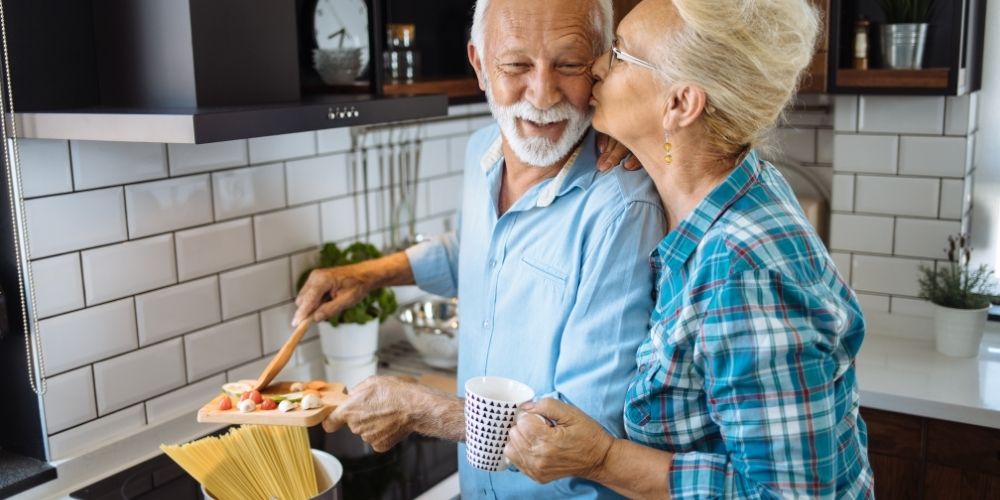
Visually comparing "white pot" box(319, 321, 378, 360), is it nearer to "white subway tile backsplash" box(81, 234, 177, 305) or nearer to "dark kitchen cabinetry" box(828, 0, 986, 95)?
"white subway tile backsplash" box(81, 234, 177, 305)

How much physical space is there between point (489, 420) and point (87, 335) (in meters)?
0.88

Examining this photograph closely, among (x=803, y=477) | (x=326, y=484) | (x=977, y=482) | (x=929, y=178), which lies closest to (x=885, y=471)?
(x=977, y=482)

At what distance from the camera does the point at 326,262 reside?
211cm

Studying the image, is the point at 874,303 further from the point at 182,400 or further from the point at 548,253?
the point at 182,400

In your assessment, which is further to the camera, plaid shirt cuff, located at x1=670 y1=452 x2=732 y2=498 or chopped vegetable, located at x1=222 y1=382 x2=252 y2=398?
chopped vegetable, located at x1=222 y1=382 x2=252 y2=398

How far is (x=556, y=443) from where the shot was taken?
3.72 ft

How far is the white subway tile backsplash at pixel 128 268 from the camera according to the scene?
1632mm

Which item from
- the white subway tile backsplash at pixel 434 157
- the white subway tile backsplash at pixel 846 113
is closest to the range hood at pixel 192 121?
the white subway tile backsplash at pixel 434 157

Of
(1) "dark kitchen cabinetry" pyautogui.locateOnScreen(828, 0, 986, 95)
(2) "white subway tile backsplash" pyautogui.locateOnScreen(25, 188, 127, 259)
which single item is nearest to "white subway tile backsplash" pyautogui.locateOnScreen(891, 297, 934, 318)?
(1) "dark kitchen cabinetry" pyautogui.locateOnScreen(828, 0, 986, 95)

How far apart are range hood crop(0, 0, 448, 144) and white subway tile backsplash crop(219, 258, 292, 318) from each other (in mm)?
447

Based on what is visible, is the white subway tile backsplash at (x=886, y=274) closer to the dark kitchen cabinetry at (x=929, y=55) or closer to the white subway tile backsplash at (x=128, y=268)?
the dark kitchen cabinetry at (x=929, y=55)

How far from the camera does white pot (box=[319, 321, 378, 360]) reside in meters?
2.09

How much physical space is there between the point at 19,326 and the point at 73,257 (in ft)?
0.47

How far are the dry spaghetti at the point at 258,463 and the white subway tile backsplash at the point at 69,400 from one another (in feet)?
1.02
